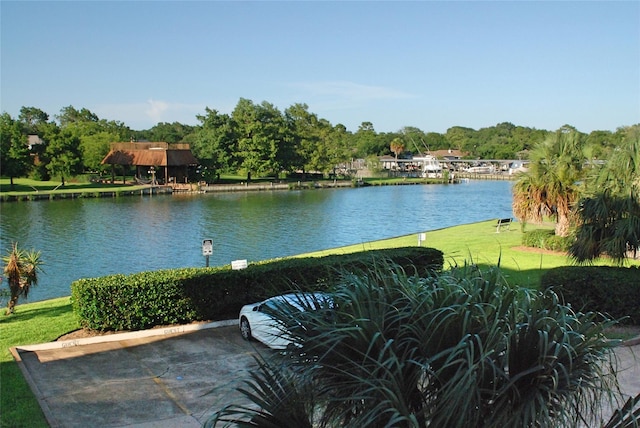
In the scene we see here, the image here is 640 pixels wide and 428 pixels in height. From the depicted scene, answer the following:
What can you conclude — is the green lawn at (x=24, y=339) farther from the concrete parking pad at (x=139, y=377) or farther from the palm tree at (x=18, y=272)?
the palm tree at (x=18, y=272)

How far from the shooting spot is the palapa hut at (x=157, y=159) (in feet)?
266

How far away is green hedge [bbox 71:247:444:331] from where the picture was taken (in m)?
12.0

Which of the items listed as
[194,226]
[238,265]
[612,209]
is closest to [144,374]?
[238,265]

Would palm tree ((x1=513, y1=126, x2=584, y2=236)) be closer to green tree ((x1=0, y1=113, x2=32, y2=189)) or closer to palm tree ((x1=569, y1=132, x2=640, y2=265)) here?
palm tree ((x1=569, y1=132, x2=640, y2=265))

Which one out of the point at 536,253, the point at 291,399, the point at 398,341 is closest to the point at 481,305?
the point at 398,341

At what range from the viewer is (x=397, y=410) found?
3.56m

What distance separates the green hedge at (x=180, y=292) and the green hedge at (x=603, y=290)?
290cm

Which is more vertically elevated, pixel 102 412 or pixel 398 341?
pixel 398 341

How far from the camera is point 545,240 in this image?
22.7m

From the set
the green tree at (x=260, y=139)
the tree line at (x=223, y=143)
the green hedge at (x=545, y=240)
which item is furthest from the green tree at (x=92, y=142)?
the green hedge at (x=545, y=240)

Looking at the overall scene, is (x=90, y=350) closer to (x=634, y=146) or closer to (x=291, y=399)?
(x=291, y=399)

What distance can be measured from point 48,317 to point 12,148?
206ft

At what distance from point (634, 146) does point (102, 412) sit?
1304cm

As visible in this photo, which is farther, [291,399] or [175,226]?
[175,226]
